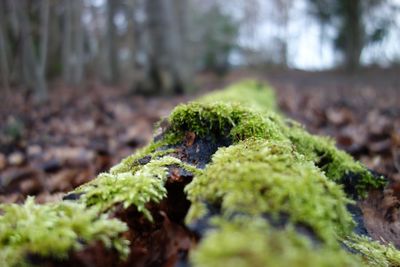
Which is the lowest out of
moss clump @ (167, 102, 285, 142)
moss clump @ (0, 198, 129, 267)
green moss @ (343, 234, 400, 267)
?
green moss @ (343, 234, 400, 267)

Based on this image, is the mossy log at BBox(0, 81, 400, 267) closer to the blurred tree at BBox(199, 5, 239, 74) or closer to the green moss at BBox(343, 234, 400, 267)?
the green moss at BBox(343, 234, 400, 267)

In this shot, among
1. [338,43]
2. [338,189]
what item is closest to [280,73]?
[338,43]

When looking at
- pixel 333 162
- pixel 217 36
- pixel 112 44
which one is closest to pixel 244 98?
pixel 333 162

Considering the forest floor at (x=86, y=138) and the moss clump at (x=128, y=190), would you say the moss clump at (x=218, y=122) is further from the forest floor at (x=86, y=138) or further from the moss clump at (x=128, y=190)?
the forest floor at (x=86, y=138)

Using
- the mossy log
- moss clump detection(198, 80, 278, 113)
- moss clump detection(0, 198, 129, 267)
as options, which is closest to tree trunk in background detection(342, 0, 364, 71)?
moss clump detection(198, 80, 278, 113)

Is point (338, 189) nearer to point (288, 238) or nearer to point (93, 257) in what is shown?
point (288, 238)

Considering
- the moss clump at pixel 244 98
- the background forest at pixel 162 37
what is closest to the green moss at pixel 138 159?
the moss clump at pixel 244 98

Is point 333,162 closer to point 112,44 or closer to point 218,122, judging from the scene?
point 218,122
